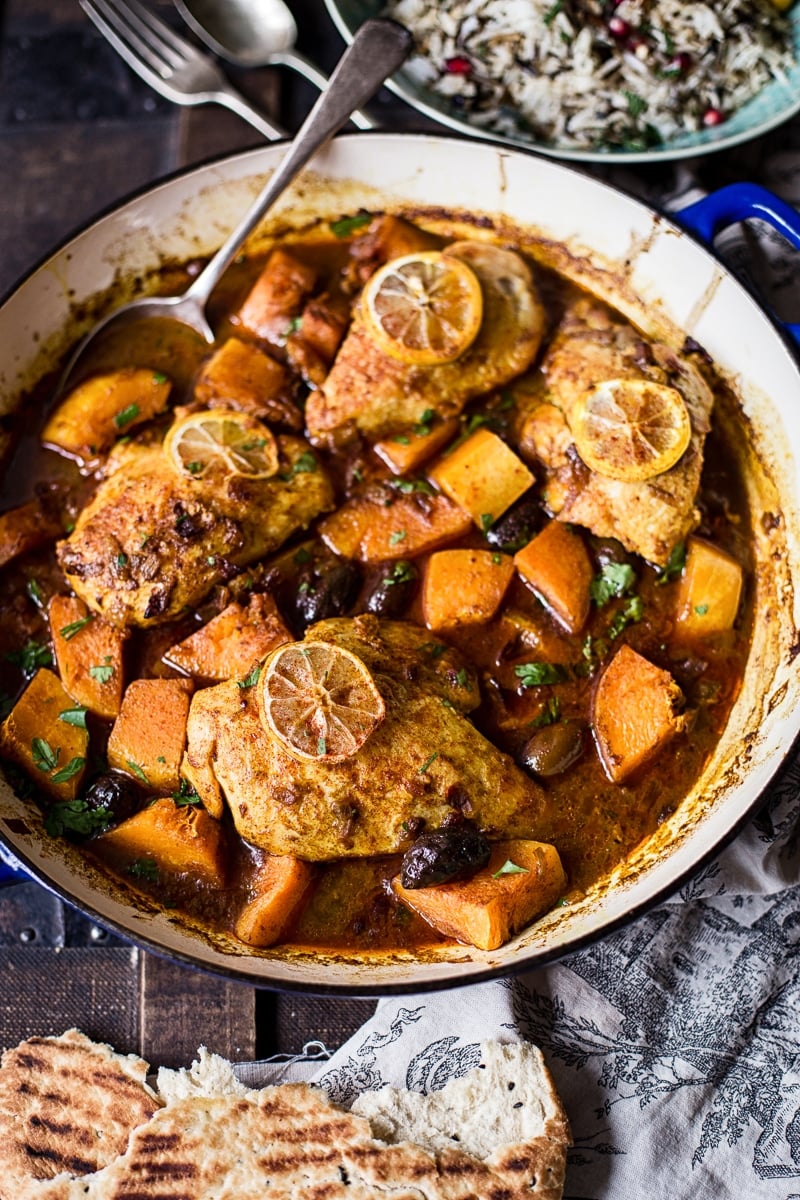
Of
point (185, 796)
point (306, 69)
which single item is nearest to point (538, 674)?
point (185, 796)

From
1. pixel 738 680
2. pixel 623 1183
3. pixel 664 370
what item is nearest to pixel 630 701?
pixel 738 680

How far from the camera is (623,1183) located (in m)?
3.57

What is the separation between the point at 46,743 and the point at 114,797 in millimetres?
315

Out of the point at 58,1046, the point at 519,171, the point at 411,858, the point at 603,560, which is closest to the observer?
the point at 411,858

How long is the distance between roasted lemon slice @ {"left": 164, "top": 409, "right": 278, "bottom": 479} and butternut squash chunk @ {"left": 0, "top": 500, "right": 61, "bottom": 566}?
1.74 ft

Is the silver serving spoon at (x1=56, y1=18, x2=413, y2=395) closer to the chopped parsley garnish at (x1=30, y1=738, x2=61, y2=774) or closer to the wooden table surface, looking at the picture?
the wooden table surface

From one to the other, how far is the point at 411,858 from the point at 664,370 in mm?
1954

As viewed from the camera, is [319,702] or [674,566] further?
[674,566]

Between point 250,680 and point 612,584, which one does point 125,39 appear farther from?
point 612,584

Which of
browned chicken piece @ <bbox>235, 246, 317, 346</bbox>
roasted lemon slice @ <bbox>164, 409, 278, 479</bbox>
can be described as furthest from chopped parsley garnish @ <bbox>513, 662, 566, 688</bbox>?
browned chicken piece @ <bbox>235, 246, 317, 346</bbox>

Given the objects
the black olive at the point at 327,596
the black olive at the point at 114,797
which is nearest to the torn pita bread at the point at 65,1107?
the black olive at the point at 114,797

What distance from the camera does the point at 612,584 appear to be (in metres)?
3.99

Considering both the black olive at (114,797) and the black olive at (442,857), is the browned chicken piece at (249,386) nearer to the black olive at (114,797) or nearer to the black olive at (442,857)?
the black olive at (114,797)

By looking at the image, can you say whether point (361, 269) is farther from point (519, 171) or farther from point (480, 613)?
Answer: point (480, 613)
